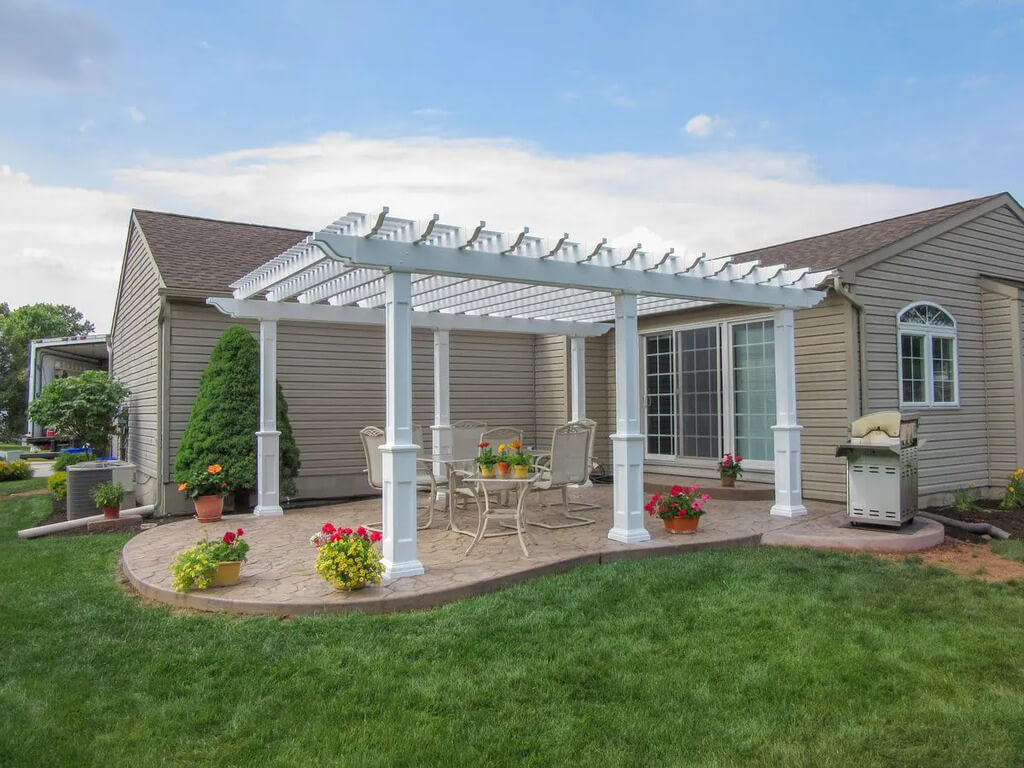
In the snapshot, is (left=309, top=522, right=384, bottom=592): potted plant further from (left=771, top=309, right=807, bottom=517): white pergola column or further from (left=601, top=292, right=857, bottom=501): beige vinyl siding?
(left=601, top=292, right=857, bottom=501): beige vinyl siding

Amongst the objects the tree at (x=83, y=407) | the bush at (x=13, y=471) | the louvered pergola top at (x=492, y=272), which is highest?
the louvered pergola top at (x=492, y=272)

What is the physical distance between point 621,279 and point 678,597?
2817 millimetres

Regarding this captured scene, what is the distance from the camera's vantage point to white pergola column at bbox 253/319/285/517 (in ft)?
25.5

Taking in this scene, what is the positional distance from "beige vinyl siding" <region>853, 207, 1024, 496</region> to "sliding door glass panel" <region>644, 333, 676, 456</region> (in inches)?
109

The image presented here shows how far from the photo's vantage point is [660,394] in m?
10.2

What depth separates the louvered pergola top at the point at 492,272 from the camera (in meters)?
4.84

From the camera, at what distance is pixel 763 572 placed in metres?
5.12

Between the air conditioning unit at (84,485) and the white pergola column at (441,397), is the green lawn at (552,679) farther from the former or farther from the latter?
the white pergola column at (441,397)

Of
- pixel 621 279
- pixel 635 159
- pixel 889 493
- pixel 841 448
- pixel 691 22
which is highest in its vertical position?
pixel 691 22

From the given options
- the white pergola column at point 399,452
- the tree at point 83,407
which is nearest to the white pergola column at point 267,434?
the white pergola column at point 399,452

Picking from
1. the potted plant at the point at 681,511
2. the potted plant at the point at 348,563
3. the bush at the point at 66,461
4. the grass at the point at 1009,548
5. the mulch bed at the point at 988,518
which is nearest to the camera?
the potted plant at the point at 348,563

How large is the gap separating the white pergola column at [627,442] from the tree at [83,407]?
8.39m

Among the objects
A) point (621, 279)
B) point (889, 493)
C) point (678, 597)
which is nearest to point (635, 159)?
point (621, 279)

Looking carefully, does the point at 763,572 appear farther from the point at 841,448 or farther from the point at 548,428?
the point at 548,428
